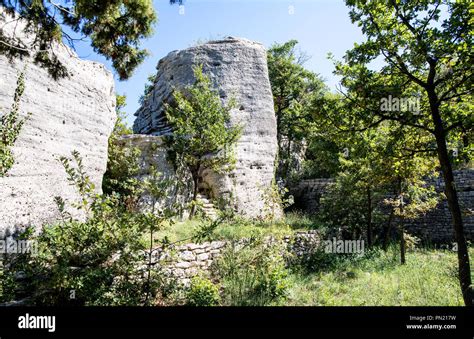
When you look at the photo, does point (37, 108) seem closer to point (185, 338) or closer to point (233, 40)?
point (185, 338)

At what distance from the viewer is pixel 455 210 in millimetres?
5238

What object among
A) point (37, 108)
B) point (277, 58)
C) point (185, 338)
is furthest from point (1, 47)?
point (277, 58)

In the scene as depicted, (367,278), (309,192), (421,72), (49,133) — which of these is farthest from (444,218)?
(49,133)

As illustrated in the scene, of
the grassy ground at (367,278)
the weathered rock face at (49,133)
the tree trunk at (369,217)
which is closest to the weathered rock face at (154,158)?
the weathered rock face at (49,133)

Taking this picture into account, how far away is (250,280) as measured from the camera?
741 cm

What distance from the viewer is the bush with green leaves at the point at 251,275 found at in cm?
696

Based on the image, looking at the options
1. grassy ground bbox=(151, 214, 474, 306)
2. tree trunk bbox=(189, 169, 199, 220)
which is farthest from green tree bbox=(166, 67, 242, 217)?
grassy ground bbox=(151, 214, 474, 306)

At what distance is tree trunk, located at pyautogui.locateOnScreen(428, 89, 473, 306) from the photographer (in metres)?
5.05

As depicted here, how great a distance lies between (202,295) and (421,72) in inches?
251

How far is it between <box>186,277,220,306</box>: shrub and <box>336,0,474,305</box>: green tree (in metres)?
4.49

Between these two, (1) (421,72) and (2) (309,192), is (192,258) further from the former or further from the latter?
(2) (309,192)

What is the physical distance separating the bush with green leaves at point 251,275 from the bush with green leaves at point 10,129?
5.25 meters

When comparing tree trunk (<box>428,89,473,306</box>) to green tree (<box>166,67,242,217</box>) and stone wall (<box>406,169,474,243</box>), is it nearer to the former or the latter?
green tree (<box>166,67,242,217</box>)

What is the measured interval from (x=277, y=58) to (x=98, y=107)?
16.9 m
